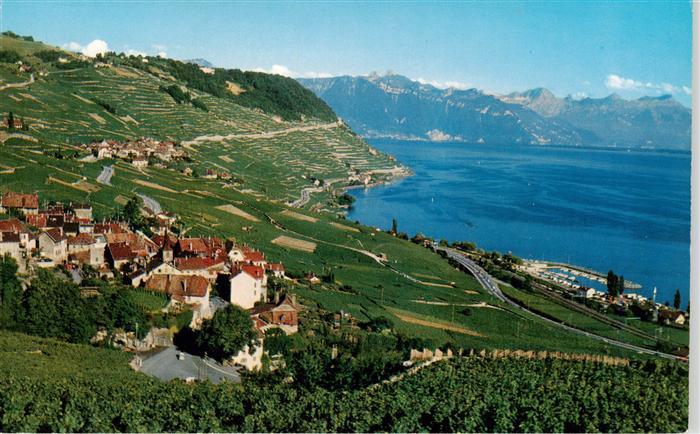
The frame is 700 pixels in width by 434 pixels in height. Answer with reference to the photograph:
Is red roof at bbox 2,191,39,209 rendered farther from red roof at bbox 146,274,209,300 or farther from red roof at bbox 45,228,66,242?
red roof at bbox 146,274,209,300

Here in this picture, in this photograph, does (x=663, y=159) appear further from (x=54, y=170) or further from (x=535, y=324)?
(x=54, y=170)

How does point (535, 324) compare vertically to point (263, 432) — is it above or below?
below

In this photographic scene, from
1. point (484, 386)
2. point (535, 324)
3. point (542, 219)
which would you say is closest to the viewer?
point (484, 386)

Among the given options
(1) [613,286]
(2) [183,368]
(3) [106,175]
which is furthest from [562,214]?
(2) [183,368]

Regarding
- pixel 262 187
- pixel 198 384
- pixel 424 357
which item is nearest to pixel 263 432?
pixel 198 384

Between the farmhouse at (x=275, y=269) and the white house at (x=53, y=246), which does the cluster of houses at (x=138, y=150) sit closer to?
the farmhouse at (x=275, y=269)

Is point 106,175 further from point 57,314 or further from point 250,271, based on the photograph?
point 57,314

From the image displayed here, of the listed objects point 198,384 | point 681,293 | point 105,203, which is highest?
point 105,203
